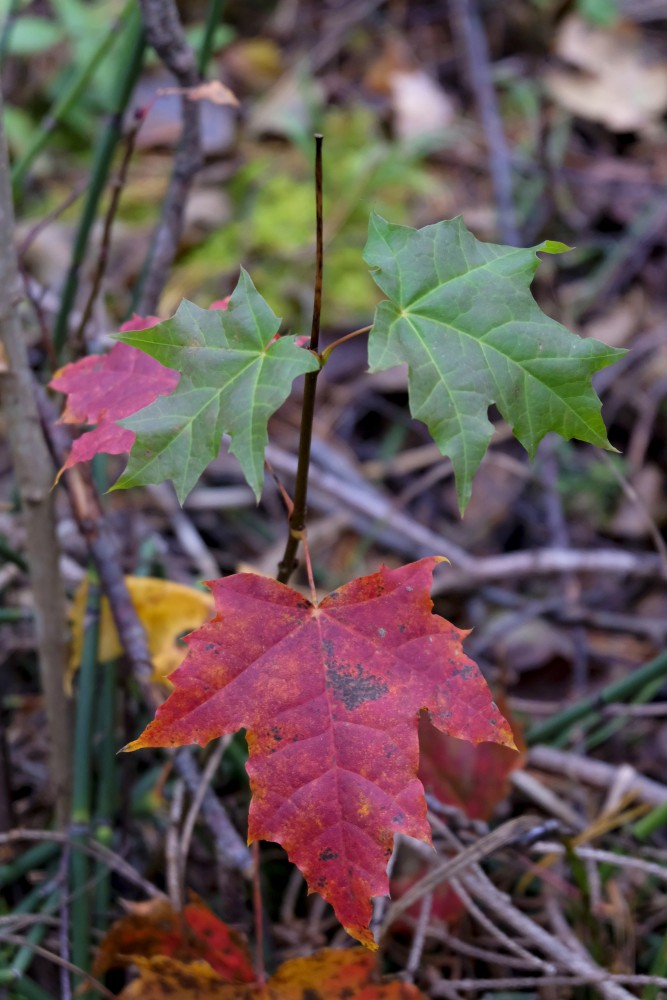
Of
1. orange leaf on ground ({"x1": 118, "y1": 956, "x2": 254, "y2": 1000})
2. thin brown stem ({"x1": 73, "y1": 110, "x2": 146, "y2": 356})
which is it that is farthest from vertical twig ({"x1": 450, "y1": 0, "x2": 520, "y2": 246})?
orange leaf on ground ({"x1": 118, "y1": 956, "x2": 254, "y2": 1000})

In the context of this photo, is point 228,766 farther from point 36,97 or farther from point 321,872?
point 36,97

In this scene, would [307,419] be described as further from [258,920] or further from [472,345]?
[258,920]

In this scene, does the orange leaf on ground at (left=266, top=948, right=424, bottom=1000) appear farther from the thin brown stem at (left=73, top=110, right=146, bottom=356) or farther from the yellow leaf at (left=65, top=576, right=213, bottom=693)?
the thin brown stem at (left=73, top=110, right=146, bottom=356)

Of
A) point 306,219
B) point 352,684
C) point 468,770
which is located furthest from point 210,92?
point 306,219

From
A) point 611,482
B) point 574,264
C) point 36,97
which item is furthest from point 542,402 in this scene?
point 36,97

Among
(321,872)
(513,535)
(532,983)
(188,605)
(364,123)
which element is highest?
(364,123)

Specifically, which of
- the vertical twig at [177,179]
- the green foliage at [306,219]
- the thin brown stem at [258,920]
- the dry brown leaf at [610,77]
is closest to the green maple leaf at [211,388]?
the thin brown stem at [258,920]

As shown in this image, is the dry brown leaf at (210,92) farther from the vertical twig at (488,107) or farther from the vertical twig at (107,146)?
the vertical twig at (488,107)
